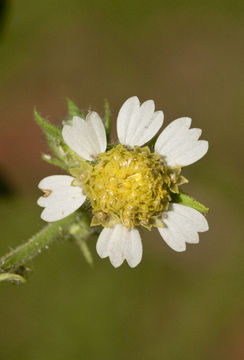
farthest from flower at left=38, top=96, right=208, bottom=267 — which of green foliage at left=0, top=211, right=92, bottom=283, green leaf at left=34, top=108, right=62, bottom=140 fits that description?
green foliage at left=0, top=211, right=92, bottom=283

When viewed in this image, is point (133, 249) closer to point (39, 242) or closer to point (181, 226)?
point (181, 226)

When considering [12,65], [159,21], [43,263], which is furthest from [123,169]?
[159,21]

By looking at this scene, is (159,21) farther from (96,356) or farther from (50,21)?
(96,356)

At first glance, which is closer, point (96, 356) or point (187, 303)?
point (96, 356)

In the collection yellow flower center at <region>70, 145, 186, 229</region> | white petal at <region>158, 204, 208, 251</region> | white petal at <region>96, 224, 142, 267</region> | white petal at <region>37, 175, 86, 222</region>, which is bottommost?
white petal at <region>158, 204, 208, 251</region>

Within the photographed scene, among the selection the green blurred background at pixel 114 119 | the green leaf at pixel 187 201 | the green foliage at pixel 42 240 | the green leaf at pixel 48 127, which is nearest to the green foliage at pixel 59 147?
the green leaf at pixel 48 127

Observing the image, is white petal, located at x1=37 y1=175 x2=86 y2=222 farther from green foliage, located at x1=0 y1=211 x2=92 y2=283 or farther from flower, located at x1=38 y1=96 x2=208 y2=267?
green foliage, located at x1=0 y1=211 x2=92 y2=283
